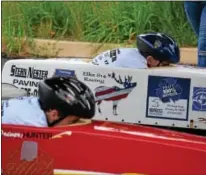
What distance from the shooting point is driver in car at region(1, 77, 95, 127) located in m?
3.19

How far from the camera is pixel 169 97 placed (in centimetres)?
431

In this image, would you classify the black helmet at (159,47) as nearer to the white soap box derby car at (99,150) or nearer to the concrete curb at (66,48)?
the white soap box derby car at (99,150)

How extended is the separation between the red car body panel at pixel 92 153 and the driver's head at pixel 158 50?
1.31 metres

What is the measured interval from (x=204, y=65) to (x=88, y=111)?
1771mm

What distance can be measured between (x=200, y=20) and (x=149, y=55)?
811 mm

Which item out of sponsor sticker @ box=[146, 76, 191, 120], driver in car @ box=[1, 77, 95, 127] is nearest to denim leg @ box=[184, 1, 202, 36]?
sponsor sticker @ box=[146, 76, 191, 120]

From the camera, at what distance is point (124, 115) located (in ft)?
14.2

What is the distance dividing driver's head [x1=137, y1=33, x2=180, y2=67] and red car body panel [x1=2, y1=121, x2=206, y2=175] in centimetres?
131

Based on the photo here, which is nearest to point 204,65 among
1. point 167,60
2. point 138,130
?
point 167,60

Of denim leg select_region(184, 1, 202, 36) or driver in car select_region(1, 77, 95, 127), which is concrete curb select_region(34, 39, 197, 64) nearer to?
denim leg select_region(184, 1, 202, 36)

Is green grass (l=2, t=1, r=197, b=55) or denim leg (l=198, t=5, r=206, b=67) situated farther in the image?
green grass (l=2, t=1, r=197, b=55)

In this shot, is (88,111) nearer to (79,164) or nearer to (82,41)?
(79,164)

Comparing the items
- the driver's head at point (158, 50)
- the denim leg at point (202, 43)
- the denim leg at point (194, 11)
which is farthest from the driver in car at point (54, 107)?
the denim leg at point (194, 11)

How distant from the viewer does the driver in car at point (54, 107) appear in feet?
10.5
